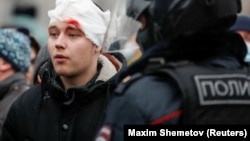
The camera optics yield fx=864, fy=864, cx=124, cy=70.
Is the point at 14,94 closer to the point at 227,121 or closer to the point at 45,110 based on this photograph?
the point at 45,110

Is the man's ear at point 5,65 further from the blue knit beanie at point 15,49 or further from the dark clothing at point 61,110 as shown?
the dark clothing at point 61,110

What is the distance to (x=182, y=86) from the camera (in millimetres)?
3451

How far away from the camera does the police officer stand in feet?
11.3

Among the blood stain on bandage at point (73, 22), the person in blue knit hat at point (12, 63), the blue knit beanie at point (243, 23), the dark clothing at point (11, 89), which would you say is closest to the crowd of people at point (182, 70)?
the blood stain on bandage at point (73, 22)

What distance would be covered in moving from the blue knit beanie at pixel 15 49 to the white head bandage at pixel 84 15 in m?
1.37

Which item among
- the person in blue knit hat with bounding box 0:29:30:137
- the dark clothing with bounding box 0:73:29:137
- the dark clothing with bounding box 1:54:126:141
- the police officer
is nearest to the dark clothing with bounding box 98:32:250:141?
the police officer

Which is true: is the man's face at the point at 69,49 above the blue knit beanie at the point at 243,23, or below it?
below

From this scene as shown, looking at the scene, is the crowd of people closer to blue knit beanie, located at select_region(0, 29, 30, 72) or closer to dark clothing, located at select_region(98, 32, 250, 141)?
dark clothing, located at select_region(98, 32, 250, 141)

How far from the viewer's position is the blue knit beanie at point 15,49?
6539mm

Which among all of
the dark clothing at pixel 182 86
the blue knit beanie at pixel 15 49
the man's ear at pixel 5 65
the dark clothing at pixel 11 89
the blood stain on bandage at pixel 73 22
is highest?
the blue knit beanie at pixel 15 49

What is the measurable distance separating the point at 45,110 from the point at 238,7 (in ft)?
5.21

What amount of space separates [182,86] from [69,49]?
1714mm

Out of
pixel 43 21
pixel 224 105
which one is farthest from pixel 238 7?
pixel 43 21

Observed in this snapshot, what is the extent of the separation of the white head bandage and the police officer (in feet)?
4.51
